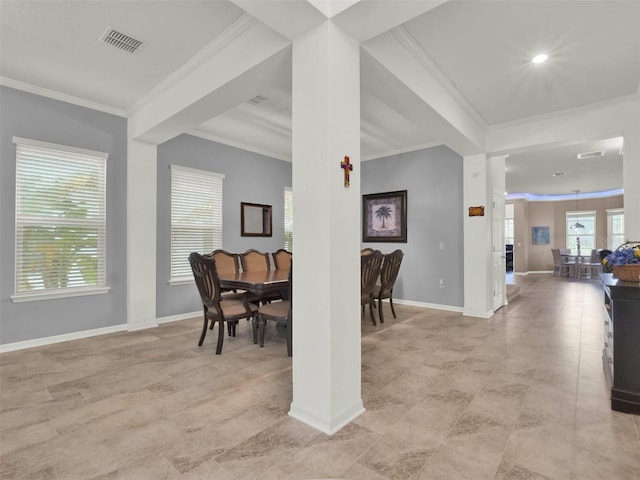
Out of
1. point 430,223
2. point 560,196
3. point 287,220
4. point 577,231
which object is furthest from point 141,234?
point 577,231

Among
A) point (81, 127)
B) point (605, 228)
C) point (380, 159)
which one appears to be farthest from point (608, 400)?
point (605, 228)

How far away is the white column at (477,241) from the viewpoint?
15.7 feet

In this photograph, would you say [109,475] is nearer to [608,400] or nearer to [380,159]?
[608,400]

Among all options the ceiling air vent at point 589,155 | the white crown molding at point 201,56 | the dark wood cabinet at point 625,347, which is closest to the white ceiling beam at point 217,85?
the white crown molding at point 201,56

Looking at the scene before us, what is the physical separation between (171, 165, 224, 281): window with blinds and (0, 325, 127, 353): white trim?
3.29 feet

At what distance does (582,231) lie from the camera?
453 inches

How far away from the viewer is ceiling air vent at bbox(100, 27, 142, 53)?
2.67 m

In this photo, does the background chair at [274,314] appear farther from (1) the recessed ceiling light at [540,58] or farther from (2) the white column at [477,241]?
(1) the recessed ceiling light at [540,58]

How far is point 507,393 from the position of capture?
2406 mm

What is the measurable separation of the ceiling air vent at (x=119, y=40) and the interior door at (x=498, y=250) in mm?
5232

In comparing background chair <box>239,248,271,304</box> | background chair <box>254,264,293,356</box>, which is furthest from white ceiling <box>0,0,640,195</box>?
background chair <box>254,264,293,356</box>

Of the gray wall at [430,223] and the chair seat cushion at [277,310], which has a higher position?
the gray wall at [430,223]

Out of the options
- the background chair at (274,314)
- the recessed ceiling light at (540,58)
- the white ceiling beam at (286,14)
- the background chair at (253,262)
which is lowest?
the background chair at (274,314)

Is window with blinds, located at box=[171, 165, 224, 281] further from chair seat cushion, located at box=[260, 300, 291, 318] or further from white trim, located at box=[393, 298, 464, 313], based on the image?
white trim, located at box=[393, 298, 464, 313]
